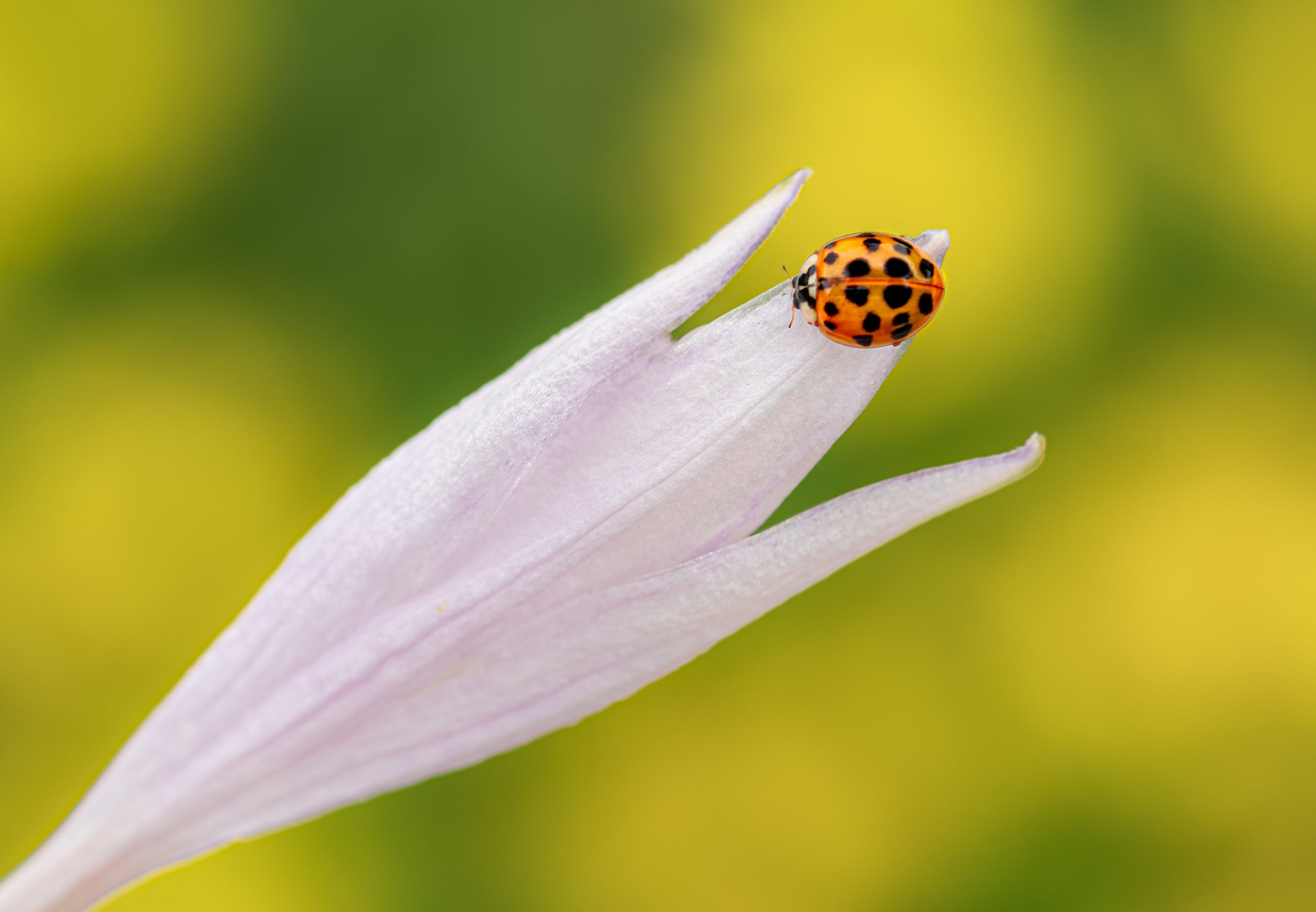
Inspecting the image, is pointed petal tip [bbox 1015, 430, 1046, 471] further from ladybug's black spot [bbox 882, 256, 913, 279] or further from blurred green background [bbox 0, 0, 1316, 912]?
blurred green background [bbox 0, 0, 1316, 912]

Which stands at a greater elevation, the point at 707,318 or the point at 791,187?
the point at 707,318

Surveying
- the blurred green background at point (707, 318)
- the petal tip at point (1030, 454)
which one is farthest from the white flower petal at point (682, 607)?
the blurred green background at point (707, 318)

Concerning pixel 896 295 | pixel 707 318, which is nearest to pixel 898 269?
pixel 896 295

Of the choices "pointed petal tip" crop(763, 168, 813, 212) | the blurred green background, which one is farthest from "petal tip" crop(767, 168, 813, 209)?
the blurred green background

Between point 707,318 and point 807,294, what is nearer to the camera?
point 807,294

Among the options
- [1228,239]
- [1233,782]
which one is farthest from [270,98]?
[1233,782]

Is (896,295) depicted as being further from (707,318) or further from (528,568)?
(707,318)
